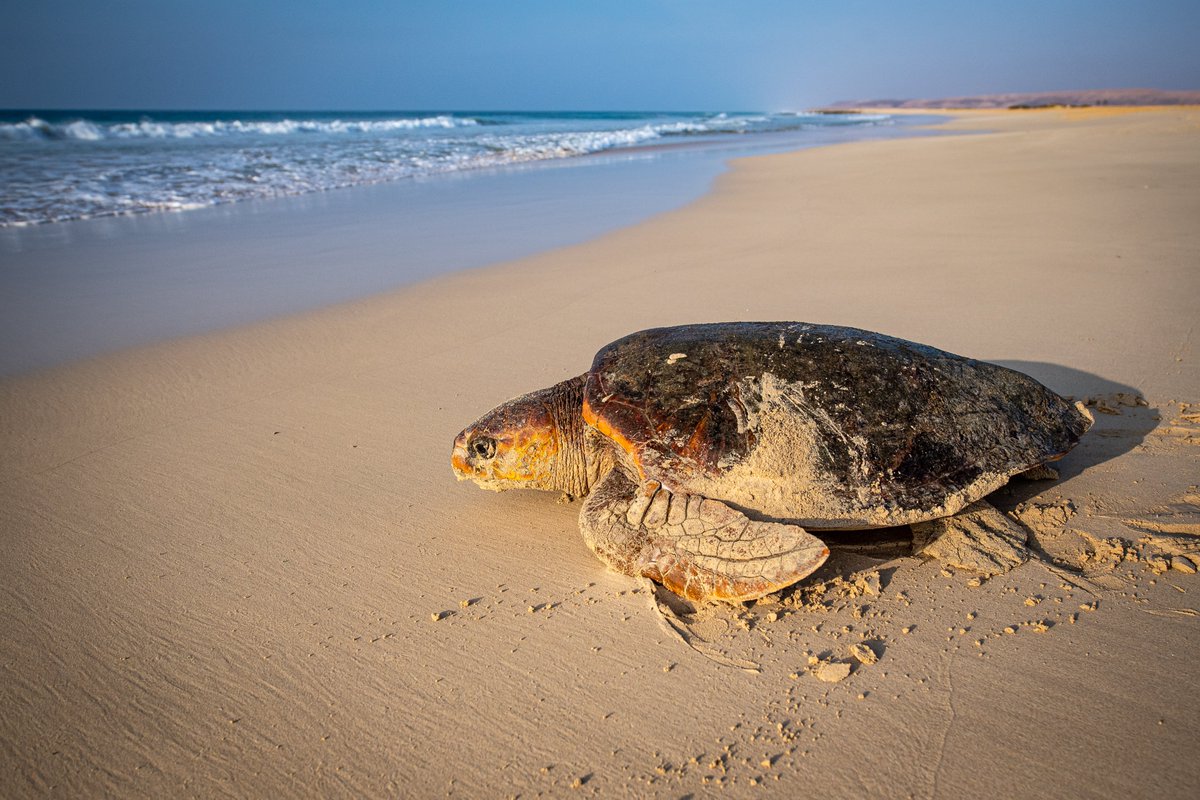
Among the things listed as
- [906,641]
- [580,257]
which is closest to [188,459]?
[906,641]

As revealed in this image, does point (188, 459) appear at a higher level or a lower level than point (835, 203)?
lower

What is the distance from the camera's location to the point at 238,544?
8.39ft

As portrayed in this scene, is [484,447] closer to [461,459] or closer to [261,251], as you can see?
[461,459]

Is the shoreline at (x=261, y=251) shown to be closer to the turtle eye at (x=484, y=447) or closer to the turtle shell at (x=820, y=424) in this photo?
the turtle eye at (x=484, y=447)

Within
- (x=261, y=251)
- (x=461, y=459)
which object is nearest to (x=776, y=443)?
(x=461, y=459)

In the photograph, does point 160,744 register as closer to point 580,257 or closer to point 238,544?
point 238,544

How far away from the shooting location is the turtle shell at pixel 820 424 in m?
2.21

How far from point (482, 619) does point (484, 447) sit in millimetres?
761

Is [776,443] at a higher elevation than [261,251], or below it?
higher

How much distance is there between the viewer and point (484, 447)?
8.84ft

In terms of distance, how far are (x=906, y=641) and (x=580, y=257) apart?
17.4ft

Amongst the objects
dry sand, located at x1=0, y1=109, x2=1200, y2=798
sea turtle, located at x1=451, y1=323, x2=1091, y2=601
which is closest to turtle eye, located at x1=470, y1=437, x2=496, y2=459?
sea turtle, located at x1=451, y1=323, x2=1091, y2=601

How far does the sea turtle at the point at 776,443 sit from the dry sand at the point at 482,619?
0.60ft

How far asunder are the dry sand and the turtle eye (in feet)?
0.92
